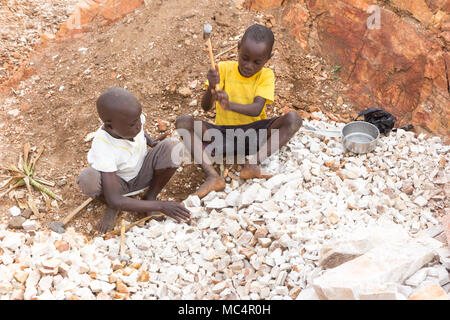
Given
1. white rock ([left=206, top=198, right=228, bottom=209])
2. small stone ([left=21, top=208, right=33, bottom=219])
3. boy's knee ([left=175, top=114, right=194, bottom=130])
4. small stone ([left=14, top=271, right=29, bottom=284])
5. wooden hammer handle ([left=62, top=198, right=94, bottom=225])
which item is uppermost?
boy's knee ([left=175, top=114, right=194, bottom=130])

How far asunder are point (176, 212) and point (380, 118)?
190 centimetres

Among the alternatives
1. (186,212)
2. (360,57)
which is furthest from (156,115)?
(360,57)

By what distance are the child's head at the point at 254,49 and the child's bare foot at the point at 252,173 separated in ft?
2.17

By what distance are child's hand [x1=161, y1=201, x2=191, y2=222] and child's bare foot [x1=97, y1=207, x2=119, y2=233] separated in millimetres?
374

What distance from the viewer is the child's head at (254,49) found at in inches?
107

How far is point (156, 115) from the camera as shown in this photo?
3629 millimetres

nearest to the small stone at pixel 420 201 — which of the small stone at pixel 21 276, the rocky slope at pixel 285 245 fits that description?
the rocky slope at pixel 285 245

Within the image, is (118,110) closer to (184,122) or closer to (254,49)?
(184,122)

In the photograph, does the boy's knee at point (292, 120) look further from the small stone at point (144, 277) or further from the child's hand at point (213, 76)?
the small stone at point (144, 277)

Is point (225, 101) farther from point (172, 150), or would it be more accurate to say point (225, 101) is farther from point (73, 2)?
point (73, 2)

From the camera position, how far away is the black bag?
3.35 metres

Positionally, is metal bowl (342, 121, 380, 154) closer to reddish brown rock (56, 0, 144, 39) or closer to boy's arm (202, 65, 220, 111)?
boy's arm (202, 65, 220, 111)

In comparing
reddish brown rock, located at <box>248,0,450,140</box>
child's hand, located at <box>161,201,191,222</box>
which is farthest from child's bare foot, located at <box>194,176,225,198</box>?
reddish brown rock, located at <box>248,0,450,140</box>

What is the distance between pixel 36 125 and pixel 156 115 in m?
1.10
